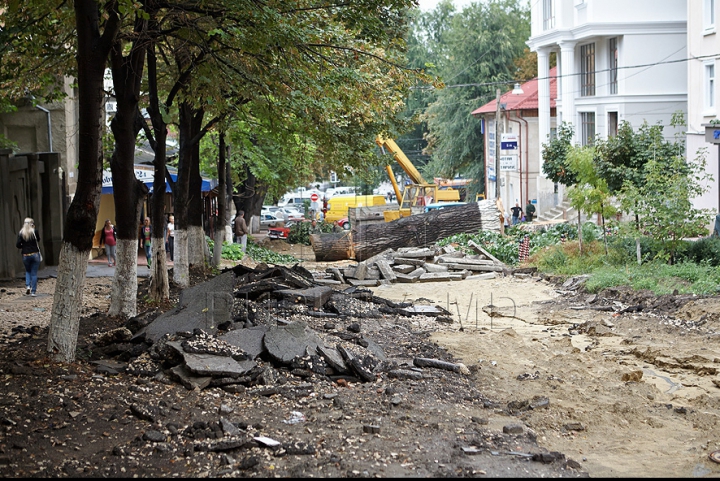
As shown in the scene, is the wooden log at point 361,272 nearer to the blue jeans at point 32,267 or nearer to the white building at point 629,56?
the blue jeans at point 32,267

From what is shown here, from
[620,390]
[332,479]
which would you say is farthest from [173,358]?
[620,390]

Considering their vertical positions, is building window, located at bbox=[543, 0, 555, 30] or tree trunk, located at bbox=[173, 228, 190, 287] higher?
building window, located at bbox=[543, 0, 555, 30]

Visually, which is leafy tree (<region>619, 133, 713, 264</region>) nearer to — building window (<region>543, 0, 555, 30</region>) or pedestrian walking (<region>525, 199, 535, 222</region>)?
pedestrian walking (<region>525, 199, 535, 222</region>)

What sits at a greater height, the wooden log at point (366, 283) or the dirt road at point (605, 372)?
the wooden log at point (366, 283)

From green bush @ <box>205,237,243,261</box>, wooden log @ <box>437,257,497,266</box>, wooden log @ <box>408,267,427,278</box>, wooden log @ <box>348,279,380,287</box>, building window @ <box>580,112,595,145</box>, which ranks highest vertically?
building window @ <box>580,112,595,145</box>

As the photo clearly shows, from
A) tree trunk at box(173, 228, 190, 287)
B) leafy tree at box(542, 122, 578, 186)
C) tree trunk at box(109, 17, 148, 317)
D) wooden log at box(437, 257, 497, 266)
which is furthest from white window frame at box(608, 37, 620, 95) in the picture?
tree trunk at box(109, 17, 148, 317)

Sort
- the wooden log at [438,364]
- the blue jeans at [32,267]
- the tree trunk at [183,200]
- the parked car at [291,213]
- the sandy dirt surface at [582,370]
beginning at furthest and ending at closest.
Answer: the parked car at [291,213] < the tree trunk at [183,200] < the blue jeans at [32,267] < the wooden log at [438,364] < the sandy dirt surface at [582,370]

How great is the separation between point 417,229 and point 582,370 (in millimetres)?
18333

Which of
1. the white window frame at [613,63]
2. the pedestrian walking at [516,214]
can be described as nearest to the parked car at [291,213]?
the pedestrian walking at [516,214]

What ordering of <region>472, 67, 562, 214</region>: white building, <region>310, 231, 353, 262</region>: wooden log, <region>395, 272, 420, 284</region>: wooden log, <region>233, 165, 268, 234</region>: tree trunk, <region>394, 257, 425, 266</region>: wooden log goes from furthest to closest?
<region>472, 67, 562, 214</region>: white building
<region>233, 165, 268, 234</region>: tree trunk
<region>310, 231, 353, 262</region>: wooden log
<region>394, 257, 425, 266</region>: wooden log
<region>395, 272, 420, 284</region>: wooden log

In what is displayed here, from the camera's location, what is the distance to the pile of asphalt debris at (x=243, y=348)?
31.0 feet

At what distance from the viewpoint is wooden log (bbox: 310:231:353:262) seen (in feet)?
99.8

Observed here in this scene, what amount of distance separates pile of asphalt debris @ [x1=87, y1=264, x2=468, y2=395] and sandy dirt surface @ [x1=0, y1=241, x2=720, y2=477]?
1.97 ft

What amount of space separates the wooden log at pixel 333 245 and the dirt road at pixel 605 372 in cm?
1042
